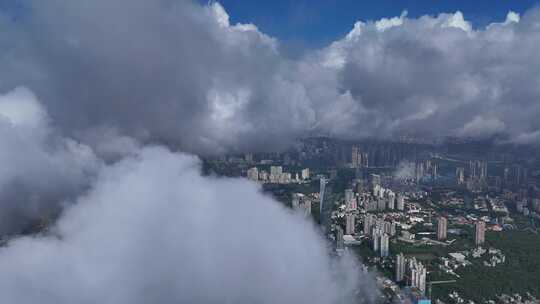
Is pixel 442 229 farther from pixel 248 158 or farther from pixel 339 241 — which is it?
pixel 248 158

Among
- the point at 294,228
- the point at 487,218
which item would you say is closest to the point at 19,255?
the point at 294,228

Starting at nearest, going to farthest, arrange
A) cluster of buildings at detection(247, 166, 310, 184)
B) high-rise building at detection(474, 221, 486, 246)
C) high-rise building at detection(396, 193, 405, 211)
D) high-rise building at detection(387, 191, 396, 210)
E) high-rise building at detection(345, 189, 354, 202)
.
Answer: cluster of buildings at detection(247, 166, 310, 184) < high-rise building at detection(474, 221, 486, 246) < high-rise building at detection(345, 189, 354, 202) < high-rise building at detection(396, 193, 405, 211) < high-rise building at detection(387, 191, 396, 210)

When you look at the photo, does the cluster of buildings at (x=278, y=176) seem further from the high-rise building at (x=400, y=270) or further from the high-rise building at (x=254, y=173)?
the high-rise building at (x=400, y=270)

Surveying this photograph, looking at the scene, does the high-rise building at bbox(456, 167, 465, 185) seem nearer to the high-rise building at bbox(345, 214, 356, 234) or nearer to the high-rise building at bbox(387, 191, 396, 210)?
the high-rise building at bbox(387, 191, 396, 210)

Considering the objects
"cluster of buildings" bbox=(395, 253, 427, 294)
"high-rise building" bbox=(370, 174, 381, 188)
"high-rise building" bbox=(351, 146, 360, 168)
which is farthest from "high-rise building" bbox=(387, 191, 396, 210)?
"cluster of buildings" bbox=(395, 253, 427, 294)

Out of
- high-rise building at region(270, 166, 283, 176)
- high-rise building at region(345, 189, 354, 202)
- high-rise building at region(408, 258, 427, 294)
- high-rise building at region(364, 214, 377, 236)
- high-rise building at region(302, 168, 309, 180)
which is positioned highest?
high-rise building at region(270, 166, 283, 176)

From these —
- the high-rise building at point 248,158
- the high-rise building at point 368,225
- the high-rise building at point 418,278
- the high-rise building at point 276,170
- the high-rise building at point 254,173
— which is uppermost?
the high-rise building at point 248,158

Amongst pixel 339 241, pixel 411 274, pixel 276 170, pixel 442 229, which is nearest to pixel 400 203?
pixel 442 229

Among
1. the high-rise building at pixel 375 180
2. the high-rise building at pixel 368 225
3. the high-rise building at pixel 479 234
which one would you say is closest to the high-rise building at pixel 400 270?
the high-rise building at pixel 368 225

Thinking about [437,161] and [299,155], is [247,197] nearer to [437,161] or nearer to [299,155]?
[299,155]

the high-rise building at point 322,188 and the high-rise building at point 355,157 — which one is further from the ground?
the high-rise building at point 355,157
